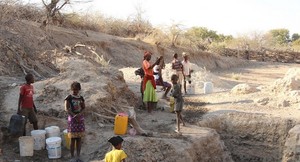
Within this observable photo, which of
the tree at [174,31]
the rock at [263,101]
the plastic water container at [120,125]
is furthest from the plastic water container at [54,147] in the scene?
the tree at [174,31]

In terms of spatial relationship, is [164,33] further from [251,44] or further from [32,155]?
[32,155]

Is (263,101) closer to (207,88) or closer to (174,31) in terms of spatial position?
(207,88)

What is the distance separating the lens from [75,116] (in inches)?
233

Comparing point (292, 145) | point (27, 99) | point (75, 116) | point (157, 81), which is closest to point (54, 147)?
point (75, 116)

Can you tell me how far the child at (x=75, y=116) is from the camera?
19.4ft

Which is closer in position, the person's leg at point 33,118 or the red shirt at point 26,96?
the red shirt at point 26,96

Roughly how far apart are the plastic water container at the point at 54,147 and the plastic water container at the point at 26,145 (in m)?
0.26

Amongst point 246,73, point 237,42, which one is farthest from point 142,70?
point 237,42

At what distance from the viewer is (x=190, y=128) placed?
307 inches

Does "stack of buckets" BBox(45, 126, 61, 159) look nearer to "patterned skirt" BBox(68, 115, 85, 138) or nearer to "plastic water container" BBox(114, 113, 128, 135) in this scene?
"patterned skirt" BBox(68, 115, 85, 138)

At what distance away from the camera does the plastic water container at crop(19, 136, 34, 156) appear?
6207 millimetres

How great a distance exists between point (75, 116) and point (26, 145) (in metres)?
0.96

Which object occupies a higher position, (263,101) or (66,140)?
(263,101)

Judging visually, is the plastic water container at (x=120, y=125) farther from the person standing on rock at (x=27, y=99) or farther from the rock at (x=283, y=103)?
the rock at (x=283, y=103)
